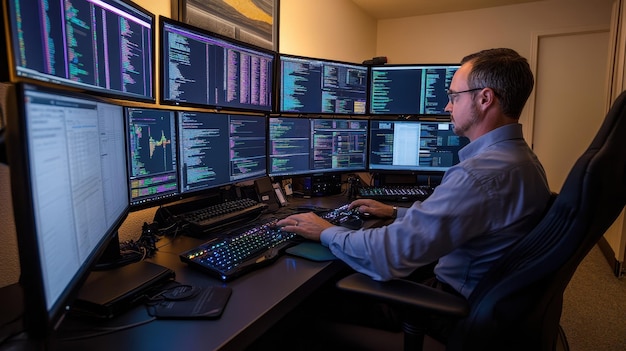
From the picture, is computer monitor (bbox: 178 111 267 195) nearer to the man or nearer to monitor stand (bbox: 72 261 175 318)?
monitor stand (bbox: 72 261 175 318)

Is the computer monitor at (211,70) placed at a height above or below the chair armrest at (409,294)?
above

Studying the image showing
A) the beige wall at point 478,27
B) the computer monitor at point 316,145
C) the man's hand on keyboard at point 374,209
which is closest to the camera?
the man's hand on keyboard at point 374,209

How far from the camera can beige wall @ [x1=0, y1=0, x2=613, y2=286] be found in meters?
2.69

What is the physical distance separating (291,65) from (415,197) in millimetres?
1017

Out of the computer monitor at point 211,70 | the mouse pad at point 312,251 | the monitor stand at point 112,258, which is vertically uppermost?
the computer monitor at point 211,70

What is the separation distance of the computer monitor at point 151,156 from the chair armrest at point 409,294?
71 centimetres

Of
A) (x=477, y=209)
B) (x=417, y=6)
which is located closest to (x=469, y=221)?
(x=477, y=209)

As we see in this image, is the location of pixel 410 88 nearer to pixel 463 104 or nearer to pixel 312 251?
pixel 463 104

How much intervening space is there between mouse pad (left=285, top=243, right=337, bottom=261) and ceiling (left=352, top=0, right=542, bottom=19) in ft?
9.49

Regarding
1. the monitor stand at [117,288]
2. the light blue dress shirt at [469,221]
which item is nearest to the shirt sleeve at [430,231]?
the light blue dress shirt at [469,221]

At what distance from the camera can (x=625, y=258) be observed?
9.16ft

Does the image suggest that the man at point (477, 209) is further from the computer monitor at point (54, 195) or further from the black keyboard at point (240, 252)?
the computer monitor at point (54, 195)

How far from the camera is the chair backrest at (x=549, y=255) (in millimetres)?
734

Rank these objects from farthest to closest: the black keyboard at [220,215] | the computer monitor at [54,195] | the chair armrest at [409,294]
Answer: the black keyboard at [220,215], the chair armrest at [409,294], the computer monitor at [54,195]
